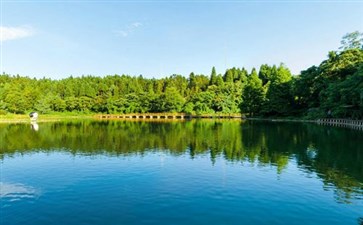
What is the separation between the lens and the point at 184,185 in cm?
1625

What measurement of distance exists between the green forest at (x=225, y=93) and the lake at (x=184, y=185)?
26.4 metres

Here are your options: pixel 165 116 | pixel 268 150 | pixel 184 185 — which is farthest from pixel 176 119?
pixel 184 185

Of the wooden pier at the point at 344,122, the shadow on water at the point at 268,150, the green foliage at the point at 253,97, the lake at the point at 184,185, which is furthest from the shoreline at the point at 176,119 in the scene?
the lake at the point at 184,185

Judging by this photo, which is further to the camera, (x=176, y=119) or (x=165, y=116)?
(x=165, y=116)

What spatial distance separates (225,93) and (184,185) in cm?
8046

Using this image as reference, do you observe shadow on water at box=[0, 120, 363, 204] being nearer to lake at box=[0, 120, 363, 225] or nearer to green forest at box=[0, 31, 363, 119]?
lake at box=[0, 120, 363, 225]

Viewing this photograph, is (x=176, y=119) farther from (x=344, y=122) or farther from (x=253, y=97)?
(x=344, y=122)

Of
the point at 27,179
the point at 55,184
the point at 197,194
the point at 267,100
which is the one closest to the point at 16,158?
the point at 27,179

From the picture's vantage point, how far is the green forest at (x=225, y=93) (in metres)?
56.1

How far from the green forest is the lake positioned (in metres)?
26.4

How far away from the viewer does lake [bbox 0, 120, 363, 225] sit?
11922 millimetres

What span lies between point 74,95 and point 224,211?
333 feet

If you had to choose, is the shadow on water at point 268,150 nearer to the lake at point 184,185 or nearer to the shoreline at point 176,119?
the lake at point 184,185

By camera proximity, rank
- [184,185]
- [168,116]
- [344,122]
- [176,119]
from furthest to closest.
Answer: [168,116] → [176,119] → [344,122] → [184,185]
